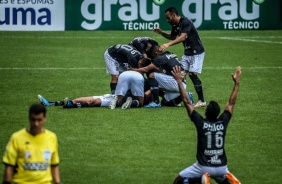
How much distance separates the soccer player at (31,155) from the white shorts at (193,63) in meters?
9.78

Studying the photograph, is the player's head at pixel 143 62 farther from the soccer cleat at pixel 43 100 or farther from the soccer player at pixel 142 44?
the soccer cleat at pixel 43 100

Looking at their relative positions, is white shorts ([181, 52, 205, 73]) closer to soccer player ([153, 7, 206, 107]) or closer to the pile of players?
soccer player ([153, 7, 206, 107])

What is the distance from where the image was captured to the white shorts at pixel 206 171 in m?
11.6

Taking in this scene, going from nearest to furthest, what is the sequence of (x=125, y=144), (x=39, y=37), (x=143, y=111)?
1. (x=125, y=144)
2. (x=143, y=111)
3. (x=39, y=37)

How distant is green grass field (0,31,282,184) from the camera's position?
542 inches

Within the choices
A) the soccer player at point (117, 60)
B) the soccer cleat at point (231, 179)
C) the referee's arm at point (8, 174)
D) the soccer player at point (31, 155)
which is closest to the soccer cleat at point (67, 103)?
the soccer player at point (117, 60)

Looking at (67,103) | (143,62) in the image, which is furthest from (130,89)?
(67,103)

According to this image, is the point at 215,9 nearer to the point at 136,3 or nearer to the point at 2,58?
the point at 136,3

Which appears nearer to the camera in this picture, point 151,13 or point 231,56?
point 231,56

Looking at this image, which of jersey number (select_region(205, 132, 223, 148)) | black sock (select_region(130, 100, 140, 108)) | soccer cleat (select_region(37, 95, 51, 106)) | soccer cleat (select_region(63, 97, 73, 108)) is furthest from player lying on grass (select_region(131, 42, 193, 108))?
jersey number (select_region(205, 132, 223, 148))

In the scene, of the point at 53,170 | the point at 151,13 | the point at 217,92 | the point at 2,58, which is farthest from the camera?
the point at 151,13

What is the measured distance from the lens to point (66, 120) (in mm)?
17609

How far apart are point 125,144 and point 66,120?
243 cm

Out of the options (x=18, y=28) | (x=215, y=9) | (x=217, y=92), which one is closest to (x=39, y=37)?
(x=18, y=28)
